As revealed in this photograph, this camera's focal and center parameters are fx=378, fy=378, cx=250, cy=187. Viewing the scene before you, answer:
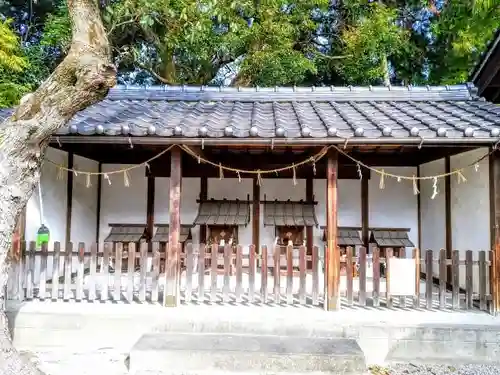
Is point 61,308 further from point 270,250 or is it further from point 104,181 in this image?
point 270,250

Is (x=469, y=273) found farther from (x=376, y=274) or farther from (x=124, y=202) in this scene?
(x=124, y=202)

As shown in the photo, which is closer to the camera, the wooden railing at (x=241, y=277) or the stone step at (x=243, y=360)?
the stone step at (x=243, y=360)

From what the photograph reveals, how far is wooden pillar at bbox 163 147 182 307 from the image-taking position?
4840 mm

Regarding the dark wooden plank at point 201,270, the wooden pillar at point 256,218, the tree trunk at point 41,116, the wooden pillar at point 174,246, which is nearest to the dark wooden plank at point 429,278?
the dark wooden plank at point 201,270

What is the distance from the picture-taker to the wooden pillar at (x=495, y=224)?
4.65 m

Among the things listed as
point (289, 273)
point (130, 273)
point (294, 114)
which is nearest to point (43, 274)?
point (130, 273)

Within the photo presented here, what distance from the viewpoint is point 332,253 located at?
4.84 metres

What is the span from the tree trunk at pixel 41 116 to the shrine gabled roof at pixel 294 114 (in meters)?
1.01

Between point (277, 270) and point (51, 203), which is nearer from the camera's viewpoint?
point (277, 270)

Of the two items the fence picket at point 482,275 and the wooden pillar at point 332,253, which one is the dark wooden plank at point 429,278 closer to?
the fence picket at point 482,275

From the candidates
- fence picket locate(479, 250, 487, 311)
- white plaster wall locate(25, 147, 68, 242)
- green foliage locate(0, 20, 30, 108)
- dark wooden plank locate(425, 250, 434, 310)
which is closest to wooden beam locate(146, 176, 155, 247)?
white plaster wall locate(25, 147, 68, 242)

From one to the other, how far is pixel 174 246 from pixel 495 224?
4133 mm

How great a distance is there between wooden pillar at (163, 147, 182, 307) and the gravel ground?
253 cm

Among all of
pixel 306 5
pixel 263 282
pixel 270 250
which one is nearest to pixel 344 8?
pixel 306 5
